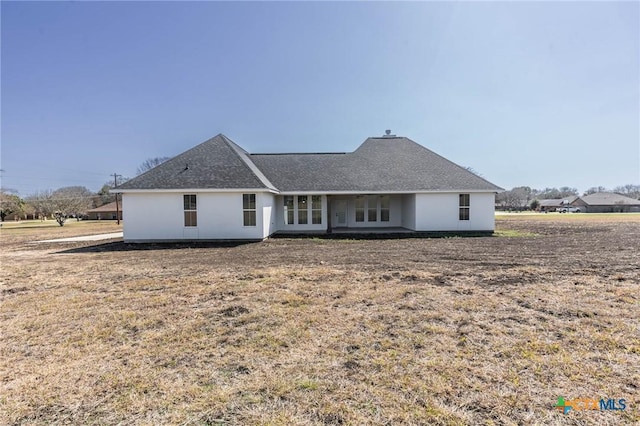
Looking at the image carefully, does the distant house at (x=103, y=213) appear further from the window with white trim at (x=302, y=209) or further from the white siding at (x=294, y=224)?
the window with white trim at (x=302, y=209)

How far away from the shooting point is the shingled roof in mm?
14422

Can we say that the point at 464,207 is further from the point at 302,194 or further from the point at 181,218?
the point at 181,218

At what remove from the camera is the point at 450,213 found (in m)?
16.6

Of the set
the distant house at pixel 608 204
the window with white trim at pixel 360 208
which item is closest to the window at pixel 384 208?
the window with white trim at pixel 360 208

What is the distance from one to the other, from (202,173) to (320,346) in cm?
1287

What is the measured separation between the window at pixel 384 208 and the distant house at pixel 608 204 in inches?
3101

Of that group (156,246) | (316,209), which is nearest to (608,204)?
(316,209)

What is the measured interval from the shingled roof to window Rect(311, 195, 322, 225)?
0.84 m

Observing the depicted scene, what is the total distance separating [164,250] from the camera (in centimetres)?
1212

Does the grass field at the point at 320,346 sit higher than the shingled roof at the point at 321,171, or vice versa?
the shingled roof at the point at 321,171

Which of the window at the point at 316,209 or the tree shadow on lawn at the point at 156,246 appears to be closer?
the tree shadow on lawn at the point at 156,246

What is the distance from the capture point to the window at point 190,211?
46.8ft

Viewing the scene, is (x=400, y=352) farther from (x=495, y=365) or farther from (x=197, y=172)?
(x=197, y=172)

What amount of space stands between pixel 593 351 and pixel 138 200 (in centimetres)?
1595
